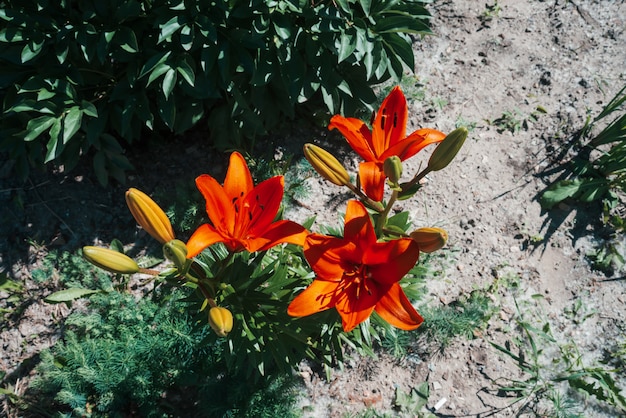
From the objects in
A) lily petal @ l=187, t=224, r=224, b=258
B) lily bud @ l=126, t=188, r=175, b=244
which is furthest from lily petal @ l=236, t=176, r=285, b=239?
lily bud @ l=126, t=188, r=175, b=244

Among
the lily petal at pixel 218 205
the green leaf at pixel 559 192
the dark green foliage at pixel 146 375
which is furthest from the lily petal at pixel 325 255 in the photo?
the green leaf at pixel 559 192

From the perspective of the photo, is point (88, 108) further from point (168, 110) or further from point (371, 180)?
point (371, 180)

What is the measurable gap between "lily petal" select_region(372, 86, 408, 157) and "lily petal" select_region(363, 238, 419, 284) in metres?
0.36

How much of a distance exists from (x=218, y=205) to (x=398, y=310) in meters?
0.68

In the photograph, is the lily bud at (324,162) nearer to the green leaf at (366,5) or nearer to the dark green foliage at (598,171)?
the green leaf at (366,5)

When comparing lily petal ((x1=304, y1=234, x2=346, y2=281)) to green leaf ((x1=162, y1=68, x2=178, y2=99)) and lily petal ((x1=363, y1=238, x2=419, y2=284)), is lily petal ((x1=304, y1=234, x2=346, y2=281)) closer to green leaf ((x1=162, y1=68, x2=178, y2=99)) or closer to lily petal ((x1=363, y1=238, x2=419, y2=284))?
lily petal ((x1=363, y1=238, x2=419, y2=284))

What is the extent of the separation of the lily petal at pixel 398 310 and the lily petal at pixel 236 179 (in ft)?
1.94

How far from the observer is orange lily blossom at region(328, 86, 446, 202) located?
1715 millimetres

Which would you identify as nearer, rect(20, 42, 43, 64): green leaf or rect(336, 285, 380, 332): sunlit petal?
rect(336, 285, 380, 332): sunlit petal

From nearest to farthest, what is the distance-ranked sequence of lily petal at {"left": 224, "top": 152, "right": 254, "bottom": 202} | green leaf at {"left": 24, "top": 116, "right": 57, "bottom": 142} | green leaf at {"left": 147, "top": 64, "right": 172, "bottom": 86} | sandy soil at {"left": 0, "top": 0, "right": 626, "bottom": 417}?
lily petal at {"left": 224, "top": 152, "right": 254, "bottom": 202} → green leaf at {"left": 147, "top": 64, "right": 172, "bottom": 86} → green leaf at {"left": 24, "top": 116, "right": 57, "bottom": 142} → sandy soil at {"left": 0, "top": 0, "right": 626, "bottom": 417}

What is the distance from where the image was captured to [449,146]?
5.53 feet

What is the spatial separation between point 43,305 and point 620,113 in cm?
386

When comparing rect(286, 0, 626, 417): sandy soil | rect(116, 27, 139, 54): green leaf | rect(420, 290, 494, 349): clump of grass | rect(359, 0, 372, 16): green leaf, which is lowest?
rect(420, 290, 494, 349): clump of grass

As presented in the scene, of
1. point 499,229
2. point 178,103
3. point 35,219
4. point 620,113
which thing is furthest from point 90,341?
point 620,113
